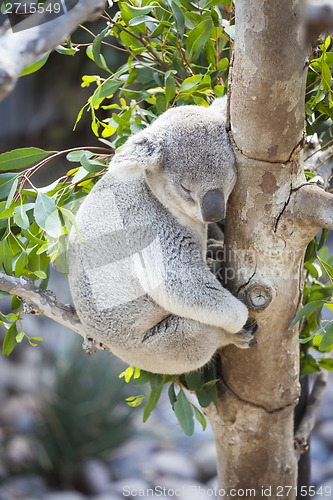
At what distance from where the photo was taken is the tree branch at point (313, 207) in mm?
1062

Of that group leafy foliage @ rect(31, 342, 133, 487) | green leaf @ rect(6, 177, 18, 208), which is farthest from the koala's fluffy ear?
leafy foliage @ rect(31, 342, 133, 487)

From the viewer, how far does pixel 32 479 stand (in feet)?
9.72

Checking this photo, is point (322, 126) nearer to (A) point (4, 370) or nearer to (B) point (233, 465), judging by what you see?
(B) point (233, 465)

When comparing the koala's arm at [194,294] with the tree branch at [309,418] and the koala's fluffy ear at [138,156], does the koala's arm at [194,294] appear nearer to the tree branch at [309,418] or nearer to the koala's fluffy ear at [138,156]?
the koala's fluffy ear at [138,156]

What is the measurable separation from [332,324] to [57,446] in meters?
2.25

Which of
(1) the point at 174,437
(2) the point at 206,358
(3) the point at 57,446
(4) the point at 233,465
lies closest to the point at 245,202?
(2) the point at 206,358

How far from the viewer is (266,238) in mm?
1157

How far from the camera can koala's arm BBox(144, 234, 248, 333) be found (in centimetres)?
122

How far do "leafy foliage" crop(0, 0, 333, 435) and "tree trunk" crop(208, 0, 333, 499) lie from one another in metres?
0.08

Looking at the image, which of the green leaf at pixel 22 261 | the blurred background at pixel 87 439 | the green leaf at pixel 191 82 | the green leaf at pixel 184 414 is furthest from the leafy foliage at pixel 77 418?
the green leaf at pixel 191 82

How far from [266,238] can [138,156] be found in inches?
13.3

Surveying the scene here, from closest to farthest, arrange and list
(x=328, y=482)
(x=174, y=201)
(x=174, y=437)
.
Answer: (x=174, y=201) → (x=328, y=482) → (x=174, y=437)

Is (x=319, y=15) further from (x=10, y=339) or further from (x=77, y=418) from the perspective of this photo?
(x=77, y=418)

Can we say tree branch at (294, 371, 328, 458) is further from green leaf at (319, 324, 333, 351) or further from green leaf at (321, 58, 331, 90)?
green leaf at (321, 58, 331, 90)
